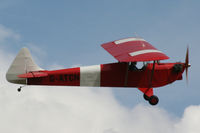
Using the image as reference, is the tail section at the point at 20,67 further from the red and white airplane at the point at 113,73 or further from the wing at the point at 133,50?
the wing at the point at 133,50

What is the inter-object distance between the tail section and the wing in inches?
138

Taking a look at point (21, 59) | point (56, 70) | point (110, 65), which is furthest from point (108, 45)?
point (21, 59)

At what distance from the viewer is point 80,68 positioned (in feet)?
55.8

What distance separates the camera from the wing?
52.2 feet

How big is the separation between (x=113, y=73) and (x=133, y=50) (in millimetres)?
1273

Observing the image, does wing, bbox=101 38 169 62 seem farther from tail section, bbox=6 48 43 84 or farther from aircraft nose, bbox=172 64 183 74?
tail section, bbox=6 48 43 84

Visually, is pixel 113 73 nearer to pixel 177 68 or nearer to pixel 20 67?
pixel 177 68

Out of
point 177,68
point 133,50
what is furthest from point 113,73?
point 177,68

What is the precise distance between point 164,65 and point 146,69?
2.88 ft

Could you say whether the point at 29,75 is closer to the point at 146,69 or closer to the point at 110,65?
the point at 110,65

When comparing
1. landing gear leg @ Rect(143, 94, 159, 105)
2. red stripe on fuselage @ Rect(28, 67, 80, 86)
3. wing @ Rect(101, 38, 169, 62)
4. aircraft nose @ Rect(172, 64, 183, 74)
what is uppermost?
wing @ Rect(101, 38, 169, 62)

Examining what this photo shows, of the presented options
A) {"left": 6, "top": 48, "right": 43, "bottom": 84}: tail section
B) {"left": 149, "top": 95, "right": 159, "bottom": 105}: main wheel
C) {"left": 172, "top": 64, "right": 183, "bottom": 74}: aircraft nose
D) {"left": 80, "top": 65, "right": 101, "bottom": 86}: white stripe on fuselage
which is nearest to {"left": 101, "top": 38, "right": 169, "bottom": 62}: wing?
{"left": 80, "top": 65, "right": 101, "bottom": 86}: white stripe on fuselage

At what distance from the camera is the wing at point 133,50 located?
1592 cm

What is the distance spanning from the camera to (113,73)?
56.0 ft
